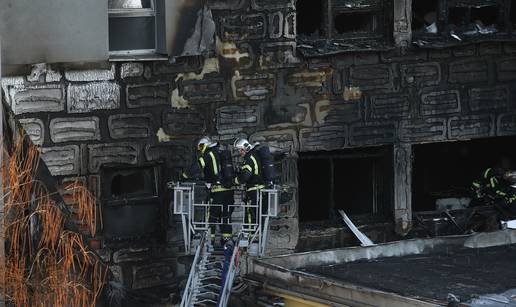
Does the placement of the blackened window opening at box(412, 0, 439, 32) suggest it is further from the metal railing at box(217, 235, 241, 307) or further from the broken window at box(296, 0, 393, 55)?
the metal railing at box(217, 235, 241, 307)

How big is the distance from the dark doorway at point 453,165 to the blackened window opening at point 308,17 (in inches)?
108

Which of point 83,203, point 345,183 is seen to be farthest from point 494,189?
point 83,203

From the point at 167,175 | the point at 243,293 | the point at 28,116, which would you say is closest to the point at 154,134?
the point at 167,175

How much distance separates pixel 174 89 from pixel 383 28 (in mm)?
3230

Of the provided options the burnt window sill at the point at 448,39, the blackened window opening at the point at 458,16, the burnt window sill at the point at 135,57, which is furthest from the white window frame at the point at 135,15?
the blackened window opening at the point at 458,16

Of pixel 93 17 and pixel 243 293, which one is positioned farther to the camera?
pixel 93 17

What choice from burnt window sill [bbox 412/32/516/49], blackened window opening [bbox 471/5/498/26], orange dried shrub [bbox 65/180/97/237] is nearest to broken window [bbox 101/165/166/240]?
orange dried shrub [bbox 65/180/97/237]

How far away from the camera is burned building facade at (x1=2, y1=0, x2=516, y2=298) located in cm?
1552

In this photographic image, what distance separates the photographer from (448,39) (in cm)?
1748

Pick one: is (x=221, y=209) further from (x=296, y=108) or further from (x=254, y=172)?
(x=296, y=108)

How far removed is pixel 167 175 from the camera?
1606cm

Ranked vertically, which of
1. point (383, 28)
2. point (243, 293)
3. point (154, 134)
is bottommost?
point (243, 293)

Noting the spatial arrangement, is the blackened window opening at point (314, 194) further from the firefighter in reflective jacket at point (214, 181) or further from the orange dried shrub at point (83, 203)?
the orange dried shrub at point (83, 203)

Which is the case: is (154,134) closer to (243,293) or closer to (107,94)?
(107,94)
